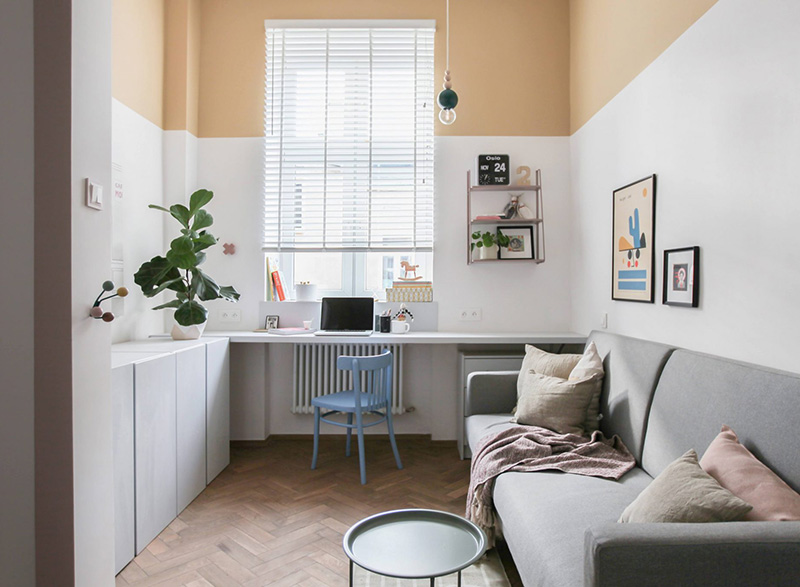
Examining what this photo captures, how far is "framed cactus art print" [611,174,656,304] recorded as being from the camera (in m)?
2.44

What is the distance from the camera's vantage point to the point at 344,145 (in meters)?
3.73

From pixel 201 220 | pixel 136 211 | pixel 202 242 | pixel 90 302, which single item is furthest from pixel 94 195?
pixel 136 211

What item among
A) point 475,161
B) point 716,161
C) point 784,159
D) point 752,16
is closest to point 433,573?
point 784,159

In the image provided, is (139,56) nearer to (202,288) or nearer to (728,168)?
(202,288)

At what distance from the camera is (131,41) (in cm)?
308

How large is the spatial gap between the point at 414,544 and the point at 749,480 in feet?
3.15

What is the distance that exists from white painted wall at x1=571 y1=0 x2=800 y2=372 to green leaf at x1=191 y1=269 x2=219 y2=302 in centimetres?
245

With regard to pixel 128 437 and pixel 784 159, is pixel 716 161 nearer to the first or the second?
pixel 784 159

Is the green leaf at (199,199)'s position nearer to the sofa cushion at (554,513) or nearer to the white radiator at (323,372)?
the white radiator at (323,372)

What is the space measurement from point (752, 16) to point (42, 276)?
8.44 feet

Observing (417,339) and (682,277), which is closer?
(682,277)

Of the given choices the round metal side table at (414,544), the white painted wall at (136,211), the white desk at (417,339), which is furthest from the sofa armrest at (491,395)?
the white painted wall at (136,211)

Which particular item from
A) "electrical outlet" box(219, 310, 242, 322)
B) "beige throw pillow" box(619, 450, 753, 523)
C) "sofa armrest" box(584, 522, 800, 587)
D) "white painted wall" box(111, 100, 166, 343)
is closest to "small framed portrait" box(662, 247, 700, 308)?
"beige throw pillow" box(619, 450, 753, 523)

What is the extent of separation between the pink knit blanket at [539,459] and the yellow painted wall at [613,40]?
1886 mm
